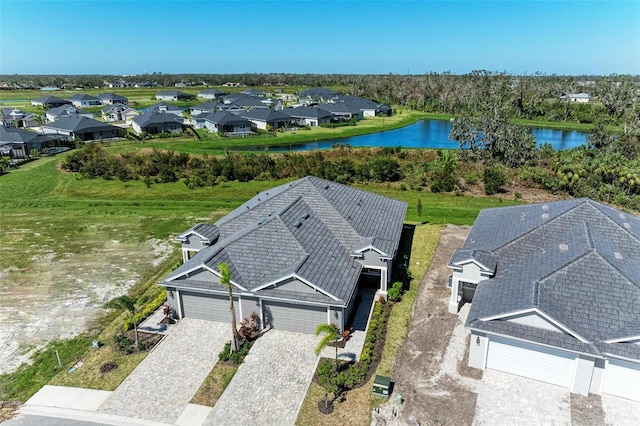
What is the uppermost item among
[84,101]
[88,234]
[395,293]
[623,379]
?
[84,101]

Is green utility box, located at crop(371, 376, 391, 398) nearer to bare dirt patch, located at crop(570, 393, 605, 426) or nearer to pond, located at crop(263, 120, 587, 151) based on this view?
bare dirt patch, located at crop(570, 393, 605, 426)

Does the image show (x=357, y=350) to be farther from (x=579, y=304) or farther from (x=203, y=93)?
(x=203, y=93)

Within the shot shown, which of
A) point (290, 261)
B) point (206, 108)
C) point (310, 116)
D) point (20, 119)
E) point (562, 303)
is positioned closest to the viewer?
point (562, 303)

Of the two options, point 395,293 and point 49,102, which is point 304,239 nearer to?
point 395,293

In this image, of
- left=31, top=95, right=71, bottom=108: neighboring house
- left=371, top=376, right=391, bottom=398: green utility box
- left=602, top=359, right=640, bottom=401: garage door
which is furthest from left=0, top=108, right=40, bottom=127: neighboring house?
left=602, top=359, right=640, bottom=401: garage door

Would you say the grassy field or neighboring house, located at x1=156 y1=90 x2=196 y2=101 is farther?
neighboring house, located at x1=156 y1=90 x2=196 y2=101

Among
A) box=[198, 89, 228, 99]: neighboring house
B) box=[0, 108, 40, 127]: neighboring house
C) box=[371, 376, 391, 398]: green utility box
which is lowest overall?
box=[371, 376, 391, 398]: green utility box

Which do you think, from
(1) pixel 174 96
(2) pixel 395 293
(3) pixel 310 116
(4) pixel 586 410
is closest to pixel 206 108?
→ (3) pixel 310 116
